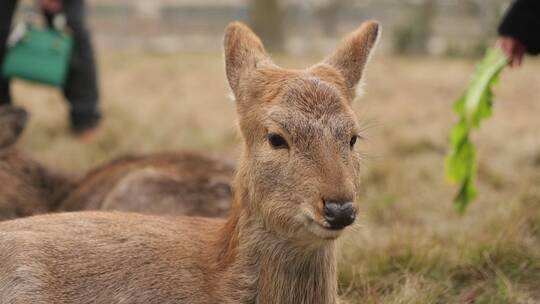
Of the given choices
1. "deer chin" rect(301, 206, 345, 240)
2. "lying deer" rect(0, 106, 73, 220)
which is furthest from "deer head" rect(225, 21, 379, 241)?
"lying deer" rect(0, 106, 73, 220)

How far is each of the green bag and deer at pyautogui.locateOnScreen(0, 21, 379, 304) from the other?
15.0 feet

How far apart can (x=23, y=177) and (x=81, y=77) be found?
10.4ft

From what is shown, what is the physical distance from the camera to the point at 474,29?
71.1ft

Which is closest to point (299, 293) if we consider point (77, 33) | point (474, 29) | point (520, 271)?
point (520, 271)

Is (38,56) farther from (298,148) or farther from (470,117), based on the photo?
(298,148)

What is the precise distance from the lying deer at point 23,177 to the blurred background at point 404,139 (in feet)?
3.02

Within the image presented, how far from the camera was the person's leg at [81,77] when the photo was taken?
9.13m

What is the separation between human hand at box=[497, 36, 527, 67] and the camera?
18.7ft

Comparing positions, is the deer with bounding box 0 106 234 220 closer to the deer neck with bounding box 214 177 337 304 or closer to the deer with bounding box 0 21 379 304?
the deer with bounding box 0 21 379 304

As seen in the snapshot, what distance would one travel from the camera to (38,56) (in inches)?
335

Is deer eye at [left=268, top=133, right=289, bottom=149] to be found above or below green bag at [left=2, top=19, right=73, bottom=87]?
above

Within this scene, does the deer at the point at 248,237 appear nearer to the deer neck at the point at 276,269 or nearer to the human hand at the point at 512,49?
the deer neck at the point at 276,269

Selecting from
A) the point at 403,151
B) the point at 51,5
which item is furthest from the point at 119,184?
the point at 403,151

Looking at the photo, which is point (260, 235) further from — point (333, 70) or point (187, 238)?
point (333, 70)
